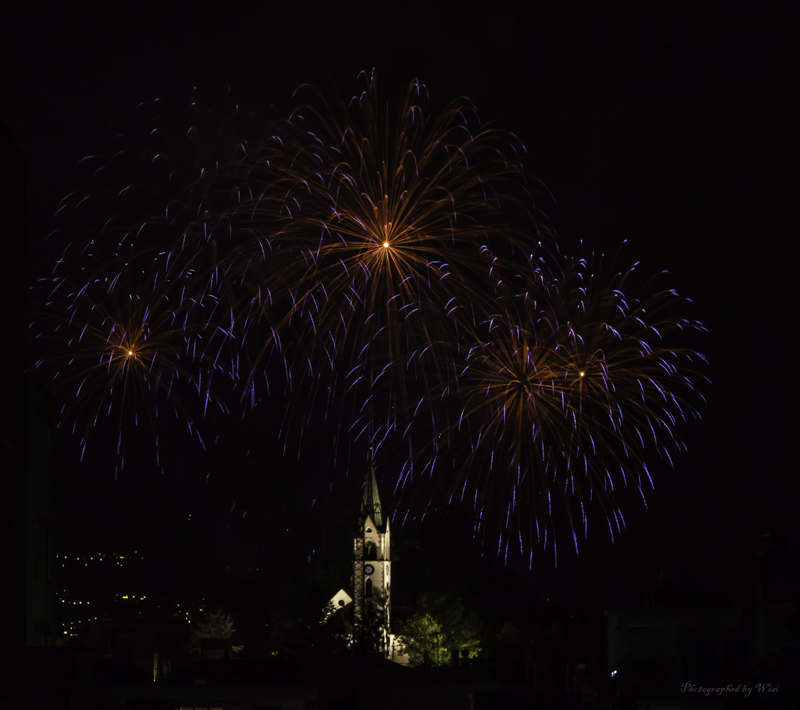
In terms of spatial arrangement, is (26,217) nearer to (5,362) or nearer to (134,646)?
(5,362)

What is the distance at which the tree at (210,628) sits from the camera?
81875 mm

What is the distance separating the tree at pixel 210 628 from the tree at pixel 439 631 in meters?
15.4

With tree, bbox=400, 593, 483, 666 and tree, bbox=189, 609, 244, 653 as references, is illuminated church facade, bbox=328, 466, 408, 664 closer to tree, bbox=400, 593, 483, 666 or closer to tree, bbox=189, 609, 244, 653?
tree, bbox=400, 593, 483, 666

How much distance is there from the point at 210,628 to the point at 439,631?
64.8ft

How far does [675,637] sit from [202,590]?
7103cm

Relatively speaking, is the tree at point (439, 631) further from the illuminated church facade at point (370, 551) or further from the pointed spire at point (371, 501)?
the pointed spire at point (371, 501)

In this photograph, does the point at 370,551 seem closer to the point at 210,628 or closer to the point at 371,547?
the point at 371,547

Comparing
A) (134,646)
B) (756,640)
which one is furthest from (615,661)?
(134,646)

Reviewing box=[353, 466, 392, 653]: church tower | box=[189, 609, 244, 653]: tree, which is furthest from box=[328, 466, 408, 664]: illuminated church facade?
box=[189, 609, 244, 653]: tree

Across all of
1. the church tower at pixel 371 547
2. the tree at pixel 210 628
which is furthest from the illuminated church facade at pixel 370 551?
the tree at pixel 210 628

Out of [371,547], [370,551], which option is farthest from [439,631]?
[371,547]

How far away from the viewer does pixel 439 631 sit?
9056 centimetres

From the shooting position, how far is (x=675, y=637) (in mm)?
35719

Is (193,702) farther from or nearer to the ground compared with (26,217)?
nearer to the ground
